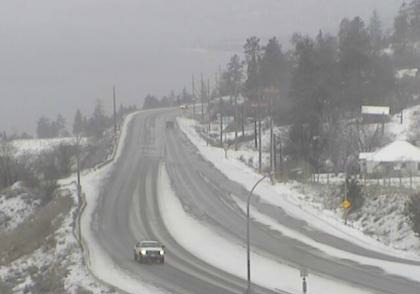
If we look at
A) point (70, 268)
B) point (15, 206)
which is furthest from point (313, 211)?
point (15, 206)

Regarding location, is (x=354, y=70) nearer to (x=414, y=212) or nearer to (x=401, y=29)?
(x=414, y=212)

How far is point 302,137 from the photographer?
87.1m

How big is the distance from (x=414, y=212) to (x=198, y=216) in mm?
19361

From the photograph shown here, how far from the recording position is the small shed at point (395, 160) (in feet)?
251

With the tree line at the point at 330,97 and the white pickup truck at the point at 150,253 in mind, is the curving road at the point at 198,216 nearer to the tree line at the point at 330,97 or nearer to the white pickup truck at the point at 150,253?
the white pickup truck at the point at 150,253

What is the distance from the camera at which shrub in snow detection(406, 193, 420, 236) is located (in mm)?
46594

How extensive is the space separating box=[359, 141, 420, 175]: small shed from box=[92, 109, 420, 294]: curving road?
599 inches

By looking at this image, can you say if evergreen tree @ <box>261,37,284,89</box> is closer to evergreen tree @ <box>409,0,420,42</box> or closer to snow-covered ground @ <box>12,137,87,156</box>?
snow-covered ground @ <box>12,137,87,156</box>

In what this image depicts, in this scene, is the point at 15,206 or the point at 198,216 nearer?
the point at 198,216

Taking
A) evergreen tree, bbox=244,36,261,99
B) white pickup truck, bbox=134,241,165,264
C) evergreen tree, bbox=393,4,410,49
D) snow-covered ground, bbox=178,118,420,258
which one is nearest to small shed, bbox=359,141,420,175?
snow-covered ground, bbox=178,118,420,258

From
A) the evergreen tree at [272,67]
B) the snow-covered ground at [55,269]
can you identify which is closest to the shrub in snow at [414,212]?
the snow-covered ground at [55,269]

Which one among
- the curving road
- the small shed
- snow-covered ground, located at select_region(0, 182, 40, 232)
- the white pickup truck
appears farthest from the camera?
the small shed

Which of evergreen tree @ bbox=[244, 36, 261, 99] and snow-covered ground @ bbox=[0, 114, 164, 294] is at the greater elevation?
evergreen tree @ bbox=[244, 36, 261, 99]

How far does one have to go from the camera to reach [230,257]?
46.0 metres
